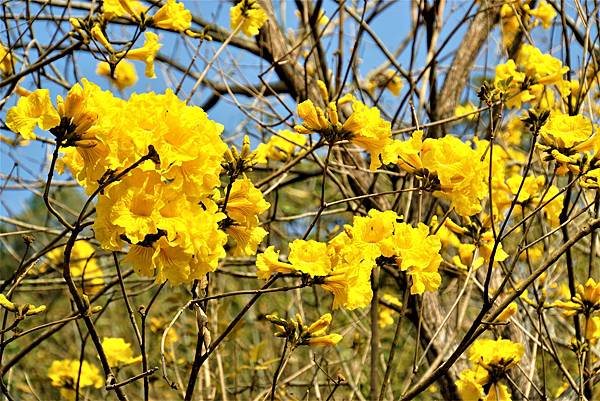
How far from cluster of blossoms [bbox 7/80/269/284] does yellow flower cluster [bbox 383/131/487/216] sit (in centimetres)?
58

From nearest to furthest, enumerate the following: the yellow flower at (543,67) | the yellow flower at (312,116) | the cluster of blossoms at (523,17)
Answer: the yellow flower at (312,116) → the yellow flower at (543,67) → the cluster of blossoms at (523,17)

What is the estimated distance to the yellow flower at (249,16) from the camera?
290 centimetres

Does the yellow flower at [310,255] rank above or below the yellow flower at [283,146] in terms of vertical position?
below

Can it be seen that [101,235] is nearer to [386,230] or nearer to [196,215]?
[196,215]

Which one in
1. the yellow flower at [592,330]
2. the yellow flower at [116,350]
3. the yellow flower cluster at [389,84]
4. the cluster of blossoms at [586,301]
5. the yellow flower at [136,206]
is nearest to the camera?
the yellow flower at [136,206]

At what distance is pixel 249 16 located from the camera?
2.93 metres

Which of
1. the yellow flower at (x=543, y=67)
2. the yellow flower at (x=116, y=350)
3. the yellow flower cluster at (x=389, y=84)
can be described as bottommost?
the yellow flower at (x=116, y=350)

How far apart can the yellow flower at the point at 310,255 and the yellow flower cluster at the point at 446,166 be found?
0.34 m

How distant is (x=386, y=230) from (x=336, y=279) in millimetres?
221

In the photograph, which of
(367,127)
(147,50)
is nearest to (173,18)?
(147,50)

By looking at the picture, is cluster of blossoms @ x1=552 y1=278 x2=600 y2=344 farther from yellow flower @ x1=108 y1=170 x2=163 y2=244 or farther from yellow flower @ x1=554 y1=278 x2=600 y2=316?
yellow flower @ x1=108 y1=170 x2=163 y2=244

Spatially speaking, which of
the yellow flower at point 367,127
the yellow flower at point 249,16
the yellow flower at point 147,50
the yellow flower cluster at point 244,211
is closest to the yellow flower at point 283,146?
the yellow flower at point 249,16

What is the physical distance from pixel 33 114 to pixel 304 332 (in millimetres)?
709

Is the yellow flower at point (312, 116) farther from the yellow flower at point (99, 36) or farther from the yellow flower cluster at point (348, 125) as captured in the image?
the yellow flower at point (99, 36)
